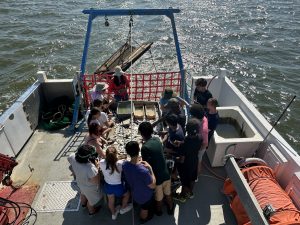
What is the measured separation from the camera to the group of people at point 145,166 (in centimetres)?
472

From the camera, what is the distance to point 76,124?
833 centimetres

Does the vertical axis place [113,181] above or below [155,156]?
below

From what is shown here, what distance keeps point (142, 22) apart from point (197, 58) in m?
7.31

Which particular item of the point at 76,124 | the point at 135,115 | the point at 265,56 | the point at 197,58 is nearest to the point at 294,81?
the point at 265,56

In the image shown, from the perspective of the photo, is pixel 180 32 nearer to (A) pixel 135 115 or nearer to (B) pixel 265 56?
(B) pixel 265 56

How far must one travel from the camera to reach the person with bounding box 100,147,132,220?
472 cm

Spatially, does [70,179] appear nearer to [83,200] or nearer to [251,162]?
[83,200]

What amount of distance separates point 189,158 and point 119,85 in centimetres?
352

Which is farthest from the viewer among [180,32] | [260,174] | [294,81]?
[180,32]

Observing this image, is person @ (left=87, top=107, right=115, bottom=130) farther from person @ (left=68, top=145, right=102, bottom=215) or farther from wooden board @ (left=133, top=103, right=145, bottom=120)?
person @ (left=68, top=145, right=102, bottom=215)

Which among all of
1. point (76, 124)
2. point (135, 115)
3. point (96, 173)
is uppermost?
point (96, 173)

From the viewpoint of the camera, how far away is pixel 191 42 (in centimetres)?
1994

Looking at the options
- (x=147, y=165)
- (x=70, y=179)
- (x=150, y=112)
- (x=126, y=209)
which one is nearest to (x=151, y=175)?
(x=147, y=165)

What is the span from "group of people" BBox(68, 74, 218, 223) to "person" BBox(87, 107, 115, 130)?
0.02 metres
